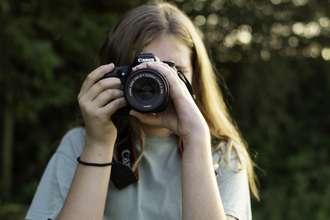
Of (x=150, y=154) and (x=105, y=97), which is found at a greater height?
(x=105, y=97)

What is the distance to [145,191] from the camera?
1.11 m

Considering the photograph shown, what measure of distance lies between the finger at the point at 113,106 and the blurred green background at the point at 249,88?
182cm

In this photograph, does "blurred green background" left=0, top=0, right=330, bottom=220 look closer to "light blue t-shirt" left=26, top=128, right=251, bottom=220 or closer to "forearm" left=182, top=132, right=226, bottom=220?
"light blue t-shirt" left=26, top=128, right=251, bottom=220

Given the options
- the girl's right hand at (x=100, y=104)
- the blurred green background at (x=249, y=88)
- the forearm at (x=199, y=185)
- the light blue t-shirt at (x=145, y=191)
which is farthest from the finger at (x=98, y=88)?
the blurred green background at (x=249, y=88)

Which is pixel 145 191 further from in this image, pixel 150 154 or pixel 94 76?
pixel 94 76

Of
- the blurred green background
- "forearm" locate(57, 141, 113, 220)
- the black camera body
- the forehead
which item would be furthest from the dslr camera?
the blurred green background

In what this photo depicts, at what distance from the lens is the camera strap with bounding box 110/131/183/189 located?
1089 millimetres

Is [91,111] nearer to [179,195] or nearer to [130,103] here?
[130,103]

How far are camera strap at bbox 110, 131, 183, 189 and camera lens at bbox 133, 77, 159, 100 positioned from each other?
0.80 ft

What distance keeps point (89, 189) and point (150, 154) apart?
318 mm

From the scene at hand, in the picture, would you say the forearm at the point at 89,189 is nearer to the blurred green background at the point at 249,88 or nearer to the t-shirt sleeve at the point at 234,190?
the t-shirt sleeve at the point at 234,190

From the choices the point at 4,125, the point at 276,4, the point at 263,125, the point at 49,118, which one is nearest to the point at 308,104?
the point at 263,125

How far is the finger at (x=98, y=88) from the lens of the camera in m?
1.08

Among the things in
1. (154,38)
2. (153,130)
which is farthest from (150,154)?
(154,38)
